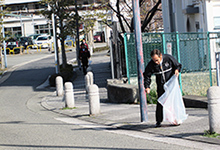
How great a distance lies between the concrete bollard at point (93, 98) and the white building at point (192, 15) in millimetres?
9150

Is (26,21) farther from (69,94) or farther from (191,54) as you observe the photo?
(191,54)

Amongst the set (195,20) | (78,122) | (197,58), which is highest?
(195,20)

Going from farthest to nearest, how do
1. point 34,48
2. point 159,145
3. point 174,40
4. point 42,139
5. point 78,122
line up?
point 34,48 < point 174,40 < point 78,122 < point 42,139 < point 159,145

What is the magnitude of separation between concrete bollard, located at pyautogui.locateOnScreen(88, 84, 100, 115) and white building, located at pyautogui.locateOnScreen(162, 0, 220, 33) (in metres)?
9.15

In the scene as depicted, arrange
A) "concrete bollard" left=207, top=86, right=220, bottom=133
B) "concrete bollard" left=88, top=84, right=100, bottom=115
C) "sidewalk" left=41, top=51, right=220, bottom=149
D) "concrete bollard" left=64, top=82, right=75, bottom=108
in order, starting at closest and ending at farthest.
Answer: "concrete bollard" left=207, top=86, right=220, bottom=133, "sidewalk" left=41, top=51, right=220, bottom=149, "concrete bollard" left=88, top=84, right=100, bottom=115, "concrete bollard" left=64, top=82, right=75, bottom=108

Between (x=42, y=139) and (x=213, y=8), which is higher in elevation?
(x=213, y=8)

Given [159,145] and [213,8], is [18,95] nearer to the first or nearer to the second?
[213,8]

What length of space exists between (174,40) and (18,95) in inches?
332

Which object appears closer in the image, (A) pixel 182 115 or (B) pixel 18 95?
(A) pixel 182 115

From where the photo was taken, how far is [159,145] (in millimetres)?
7211

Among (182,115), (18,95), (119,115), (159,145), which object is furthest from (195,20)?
(159,145)

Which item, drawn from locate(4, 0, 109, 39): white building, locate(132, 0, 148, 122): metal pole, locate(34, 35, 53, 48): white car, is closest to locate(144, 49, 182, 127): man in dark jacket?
locate(132, 0, 148, 122): metal pole

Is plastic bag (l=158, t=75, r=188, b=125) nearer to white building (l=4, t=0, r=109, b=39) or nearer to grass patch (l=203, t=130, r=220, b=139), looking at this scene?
grass patch (l=203, t=130, r=220, b=139)

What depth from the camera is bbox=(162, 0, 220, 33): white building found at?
60.3 ft
